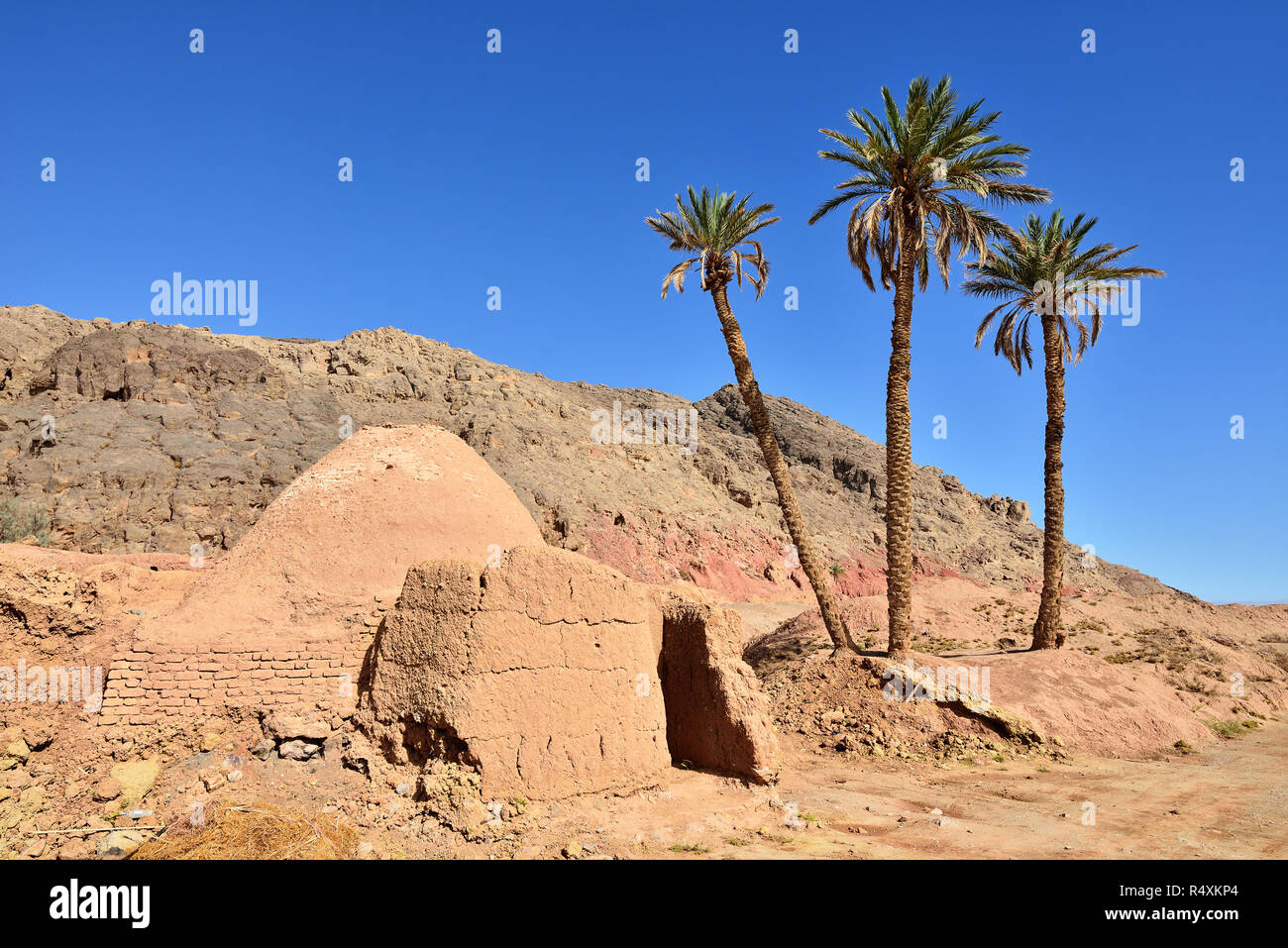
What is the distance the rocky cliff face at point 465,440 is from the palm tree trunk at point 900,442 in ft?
71.3

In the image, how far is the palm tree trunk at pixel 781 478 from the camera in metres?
17.9

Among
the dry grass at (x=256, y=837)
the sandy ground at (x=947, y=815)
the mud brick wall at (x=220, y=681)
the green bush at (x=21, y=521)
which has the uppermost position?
the green bush at (x=21, y=521)

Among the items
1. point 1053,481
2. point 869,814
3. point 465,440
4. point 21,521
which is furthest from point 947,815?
point 465,440

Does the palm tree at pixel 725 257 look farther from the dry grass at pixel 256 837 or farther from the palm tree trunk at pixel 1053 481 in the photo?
the dry grass at pixel 256 837

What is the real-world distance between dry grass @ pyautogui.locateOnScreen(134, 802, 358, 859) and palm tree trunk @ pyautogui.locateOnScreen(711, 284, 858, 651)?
12.4 meters

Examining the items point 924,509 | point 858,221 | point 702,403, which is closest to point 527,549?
point 858,221

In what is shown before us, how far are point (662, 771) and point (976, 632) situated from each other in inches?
635

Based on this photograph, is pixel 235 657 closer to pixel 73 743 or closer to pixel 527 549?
pixel 73 743

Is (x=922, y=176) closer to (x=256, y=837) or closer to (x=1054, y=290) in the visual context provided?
(x=1054, y=290)

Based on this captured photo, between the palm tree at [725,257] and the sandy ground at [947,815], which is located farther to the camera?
the palm tree at [725,257]

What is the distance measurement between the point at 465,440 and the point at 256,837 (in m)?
34.5

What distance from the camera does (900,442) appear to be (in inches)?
693

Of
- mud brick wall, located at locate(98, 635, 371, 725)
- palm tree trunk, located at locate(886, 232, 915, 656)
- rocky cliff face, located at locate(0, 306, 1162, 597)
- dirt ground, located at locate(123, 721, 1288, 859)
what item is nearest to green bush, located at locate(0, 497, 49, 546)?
rocky cliff face, located at locate(0, 306, 1162, 597)

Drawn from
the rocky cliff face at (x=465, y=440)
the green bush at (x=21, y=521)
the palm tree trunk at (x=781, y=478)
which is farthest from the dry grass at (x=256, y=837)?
the rocky cliff face at (x=465, y=440)
